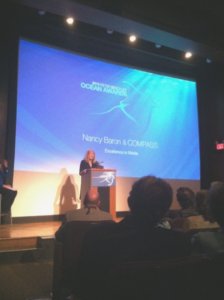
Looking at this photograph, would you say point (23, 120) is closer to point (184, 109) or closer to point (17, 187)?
point (17, 187)

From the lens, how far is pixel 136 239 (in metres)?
1.41

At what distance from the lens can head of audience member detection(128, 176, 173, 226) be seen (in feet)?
5.07

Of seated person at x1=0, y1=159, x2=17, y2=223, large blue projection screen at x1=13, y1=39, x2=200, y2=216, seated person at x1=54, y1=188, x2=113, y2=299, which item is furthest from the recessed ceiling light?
seated person at x1=54, y1=188, x2=113, y2=299

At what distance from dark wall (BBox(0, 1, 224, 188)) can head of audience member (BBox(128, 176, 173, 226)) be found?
4593 millimetres

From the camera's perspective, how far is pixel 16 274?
345cm

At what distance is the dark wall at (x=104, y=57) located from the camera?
5.97m

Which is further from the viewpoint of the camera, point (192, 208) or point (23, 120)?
point (23, 120)

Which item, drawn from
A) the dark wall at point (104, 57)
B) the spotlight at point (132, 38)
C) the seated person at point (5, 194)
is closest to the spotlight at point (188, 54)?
the dark wall at point (104, 57)

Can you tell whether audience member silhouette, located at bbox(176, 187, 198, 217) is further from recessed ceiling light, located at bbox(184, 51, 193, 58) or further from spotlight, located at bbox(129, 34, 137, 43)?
recessed ceiling light, located at bbox(184, 51, 193, 58)

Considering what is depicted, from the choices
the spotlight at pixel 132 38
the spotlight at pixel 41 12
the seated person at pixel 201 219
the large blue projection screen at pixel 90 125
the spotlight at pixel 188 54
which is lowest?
the seated person at pixel 201 219

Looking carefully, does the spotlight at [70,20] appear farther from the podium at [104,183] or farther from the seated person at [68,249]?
the seated person at [68,249]

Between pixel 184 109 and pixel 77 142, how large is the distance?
280 centimetres

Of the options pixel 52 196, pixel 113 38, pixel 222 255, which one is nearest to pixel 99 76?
pixel 113 38

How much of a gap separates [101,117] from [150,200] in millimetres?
5342
